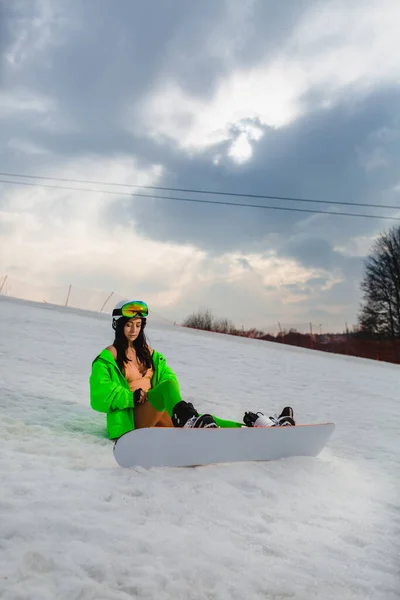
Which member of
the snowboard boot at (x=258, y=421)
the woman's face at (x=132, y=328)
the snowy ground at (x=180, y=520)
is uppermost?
the woman's face at (x=132, y=328)

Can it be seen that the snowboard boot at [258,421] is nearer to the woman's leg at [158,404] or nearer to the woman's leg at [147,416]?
the woman's leg at [158,404]

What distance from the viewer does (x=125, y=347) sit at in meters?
4.24

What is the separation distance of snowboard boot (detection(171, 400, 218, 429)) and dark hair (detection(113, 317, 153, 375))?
2.30ft

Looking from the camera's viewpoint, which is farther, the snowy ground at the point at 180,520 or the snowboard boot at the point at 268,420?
the snowboard boot at the point at 268,420

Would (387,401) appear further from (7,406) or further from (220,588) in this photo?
(220,588)

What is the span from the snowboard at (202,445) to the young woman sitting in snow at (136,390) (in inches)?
4.5

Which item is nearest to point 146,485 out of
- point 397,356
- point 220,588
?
point 220,588

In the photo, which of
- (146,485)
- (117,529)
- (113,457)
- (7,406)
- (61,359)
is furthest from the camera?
(61,359)

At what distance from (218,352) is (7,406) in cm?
773

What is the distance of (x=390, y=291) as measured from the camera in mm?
27516

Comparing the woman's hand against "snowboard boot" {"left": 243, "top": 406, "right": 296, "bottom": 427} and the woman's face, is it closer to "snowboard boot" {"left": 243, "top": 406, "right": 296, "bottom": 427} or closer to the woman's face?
the woman's face

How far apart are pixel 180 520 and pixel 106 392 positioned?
1.33m

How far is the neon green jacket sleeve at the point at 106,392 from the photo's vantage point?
388 centimetres

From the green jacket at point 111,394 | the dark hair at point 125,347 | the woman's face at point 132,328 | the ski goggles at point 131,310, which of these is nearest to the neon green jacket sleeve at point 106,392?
the green jacket at point 111,394
